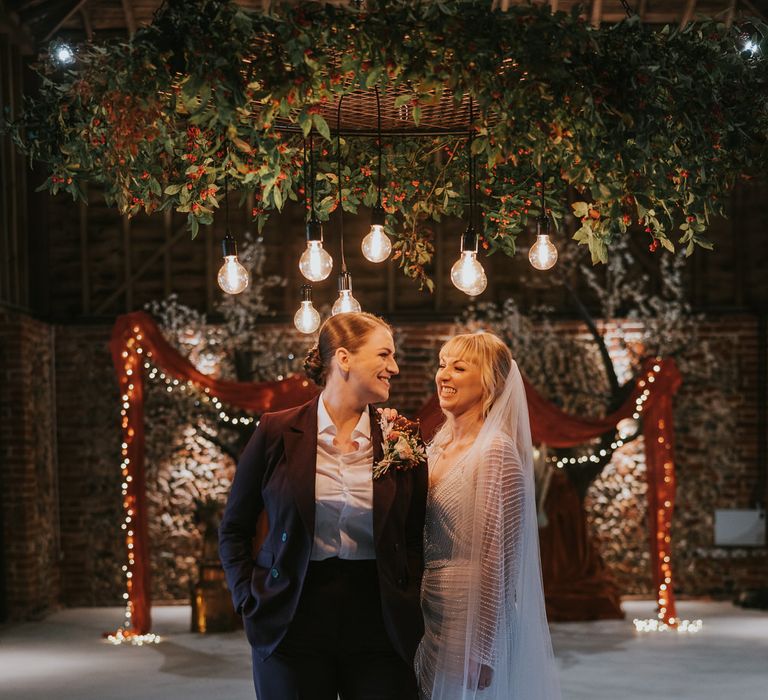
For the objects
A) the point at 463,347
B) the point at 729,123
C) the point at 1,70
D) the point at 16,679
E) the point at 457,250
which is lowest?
the point at 16,679

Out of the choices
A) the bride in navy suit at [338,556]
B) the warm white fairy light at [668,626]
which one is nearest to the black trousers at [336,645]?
the bride in navy suit at [338,556]

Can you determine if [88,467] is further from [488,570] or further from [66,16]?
[488,570]

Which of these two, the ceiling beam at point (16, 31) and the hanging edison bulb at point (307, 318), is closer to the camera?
the hanging edison bulb at point (307, 318)

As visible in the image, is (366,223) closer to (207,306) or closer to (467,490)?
(207,306)

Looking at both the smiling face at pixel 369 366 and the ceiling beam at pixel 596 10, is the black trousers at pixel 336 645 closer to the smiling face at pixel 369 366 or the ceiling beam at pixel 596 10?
the smiling face at pixel 369 366

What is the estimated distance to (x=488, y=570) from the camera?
380 cm

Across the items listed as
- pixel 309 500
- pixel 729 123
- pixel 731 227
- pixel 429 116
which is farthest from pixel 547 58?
pixel 731 227

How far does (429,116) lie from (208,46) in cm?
124

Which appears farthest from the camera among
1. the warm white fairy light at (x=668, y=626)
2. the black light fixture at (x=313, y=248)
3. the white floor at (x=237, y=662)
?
the warm white fairy light at (x=668, y=626)

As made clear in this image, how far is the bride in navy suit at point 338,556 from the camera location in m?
3.39

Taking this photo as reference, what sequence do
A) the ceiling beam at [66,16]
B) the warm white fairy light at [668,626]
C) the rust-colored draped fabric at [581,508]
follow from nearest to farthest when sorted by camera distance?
the rust-colored draped fabric at [581,508] → the warm white fairy light at [668,626] → the ceiling beam at [66,16]

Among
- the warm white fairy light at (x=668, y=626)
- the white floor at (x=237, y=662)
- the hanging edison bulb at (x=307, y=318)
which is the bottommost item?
the white floor at (x=237, y=662)

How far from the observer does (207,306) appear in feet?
39.5

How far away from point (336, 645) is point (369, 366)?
76 centimetres
